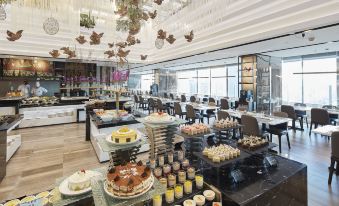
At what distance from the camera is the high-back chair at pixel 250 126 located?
13.0 ft

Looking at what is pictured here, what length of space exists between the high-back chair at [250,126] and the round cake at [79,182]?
3.52m

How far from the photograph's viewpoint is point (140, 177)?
1193mm

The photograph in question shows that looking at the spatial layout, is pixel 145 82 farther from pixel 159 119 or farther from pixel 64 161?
pixel 159 119

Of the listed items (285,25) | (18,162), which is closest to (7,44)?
(18,162)

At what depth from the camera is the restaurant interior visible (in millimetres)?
1600

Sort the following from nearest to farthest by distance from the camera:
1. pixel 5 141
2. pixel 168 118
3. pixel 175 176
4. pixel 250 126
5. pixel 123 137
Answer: pixel 123 137 < pixel 175 176 < pixel 168 118 < pixel 5 141 < pixel 250 126

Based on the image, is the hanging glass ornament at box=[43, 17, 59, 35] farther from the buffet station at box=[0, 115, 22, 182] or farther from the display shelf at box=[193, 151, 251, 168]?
the display shelf at box=[193, 151, 251, 168]

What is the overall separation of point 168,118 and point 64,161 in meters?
3.07

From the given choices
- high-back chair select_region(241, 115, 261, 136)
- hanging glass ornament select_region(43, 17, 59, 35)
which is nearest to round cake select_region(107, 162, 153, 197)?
high-back chair select_region(241, 115, 261, 136)

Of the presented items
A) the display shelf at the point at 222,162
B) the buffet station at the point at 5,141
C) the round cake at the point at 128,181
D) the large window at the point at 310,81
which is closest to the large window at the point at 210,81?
the large window at the point at 310,81

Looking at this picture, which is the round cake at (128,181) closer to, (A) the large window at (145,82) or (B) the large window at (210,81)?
(B) the large window at (210,81)

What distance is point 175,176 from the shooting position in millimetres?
1725

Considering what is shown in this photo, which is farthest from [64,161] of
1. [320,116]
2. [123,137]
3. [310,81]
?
[310,81]

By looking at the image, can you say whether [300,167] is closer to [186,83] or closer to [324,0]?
[324,0]
